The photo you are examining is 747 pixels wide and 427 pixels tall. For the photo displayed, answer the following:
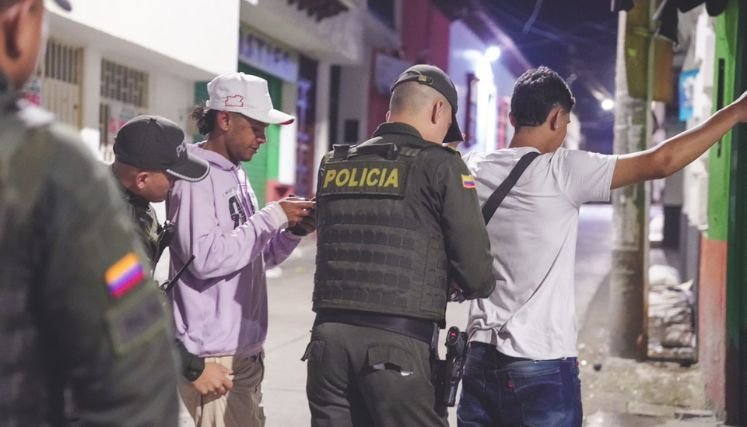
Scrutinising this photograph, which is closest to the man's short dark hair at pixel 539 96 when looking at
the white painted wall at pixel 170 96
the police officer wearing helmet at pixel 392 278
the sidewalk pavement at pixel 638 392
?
the police officer wearing helmet at pixel 392 278

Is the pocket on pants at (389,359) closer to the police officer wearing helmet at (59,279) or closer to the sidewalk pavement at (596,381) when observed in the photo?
the police officer wearing helmet at (59,279)

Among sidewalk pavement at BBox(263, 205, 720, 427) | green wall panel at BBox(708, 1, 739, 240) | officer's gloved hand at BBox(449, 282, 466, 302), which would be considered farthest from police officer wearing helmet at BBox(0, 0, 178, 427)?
green wall panel at BBox(708, 1, 739, 240)

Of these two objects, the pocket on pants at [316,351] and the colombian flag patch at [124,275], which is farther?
the pocket on pants at [316,351]

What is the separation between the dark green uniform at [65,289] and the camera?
1.26 m

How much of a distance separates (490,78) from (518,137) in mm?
30898

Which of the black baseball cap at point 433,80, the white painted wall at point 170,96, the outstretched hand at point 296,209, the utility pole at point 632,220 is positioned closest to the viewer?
the black baseball cap at point 433,80

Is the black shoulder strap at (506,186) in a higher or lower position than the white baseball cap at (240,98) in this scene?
lower

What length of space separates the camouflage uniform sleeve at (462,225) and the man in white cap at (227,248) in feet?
2.45

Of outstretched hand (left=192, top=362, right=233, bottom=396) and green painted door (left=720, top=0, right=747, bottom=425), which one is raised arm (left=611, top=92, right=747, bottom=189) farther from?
green painted door (left=720, top=0, right=747, bottom=425)

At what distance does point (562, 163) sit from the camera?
3037 mm

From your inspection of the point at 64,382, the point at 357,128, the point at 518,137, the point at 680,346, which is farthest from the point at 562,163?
the point at 357,128

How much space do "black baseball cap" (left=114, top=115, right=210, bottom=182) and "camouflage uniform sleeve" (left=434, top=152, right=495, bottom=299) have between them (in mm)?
824

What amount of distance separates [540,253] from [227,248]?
1121mm

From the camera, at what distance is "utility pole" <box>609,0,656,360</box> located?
7.56 m
